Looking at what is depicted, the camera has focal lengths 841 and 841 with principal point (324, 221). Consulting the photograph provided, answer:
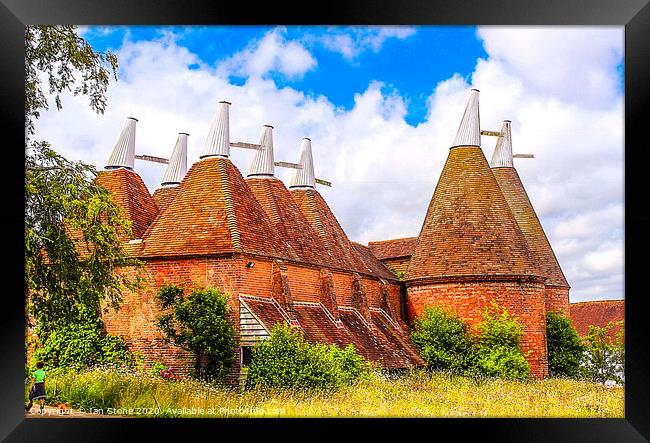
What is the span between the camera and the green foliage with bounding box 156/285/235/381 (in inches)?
516

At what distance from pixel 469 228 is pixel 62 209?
992cm

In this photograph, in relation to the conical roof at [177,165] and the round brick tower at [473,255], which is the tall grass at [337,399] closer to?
the round brick tower at [473,255]

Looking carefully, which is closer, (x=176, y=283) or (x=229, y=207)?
(x=176, y=283)

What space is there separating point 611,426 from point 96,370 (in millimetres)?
7371

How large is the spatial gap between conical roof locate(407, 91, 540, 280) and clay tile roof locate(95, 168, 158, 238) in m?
5.89

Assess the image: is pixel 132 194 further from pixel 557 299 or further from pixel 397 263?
pixel 557 299

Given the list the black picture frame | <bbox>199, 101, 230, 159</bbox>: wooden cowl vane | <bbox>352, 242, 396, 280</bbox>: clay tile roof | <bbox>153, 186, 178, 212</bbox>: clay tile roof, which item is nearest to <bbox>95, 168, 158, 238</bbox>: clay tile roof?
<bbox>153, 186, 178, 212</bbox>: clay tile roof

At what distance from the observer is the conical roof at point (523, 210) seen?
747 inches

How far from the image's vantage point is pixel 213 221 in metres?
14.2

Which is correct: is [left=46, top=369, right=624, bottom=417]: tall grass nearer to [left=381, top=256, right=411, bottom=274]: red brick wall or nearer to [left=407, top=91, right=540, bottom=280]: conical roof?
[left=407, top=91, right=540, bottom=280]: conical roof

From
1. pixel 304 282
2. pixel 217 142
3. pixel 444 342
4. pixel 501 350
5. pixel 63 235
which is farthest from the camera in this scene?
pixel 444 342

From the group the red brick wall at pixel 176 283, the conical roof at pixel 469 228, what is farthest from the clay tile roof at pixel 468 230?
the red brick wall at pixel 176 283
